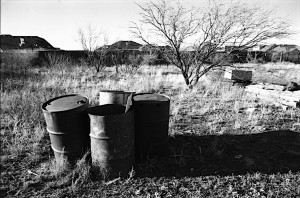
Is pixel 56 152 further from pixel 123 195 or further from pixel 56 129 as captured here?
pixel 123 195

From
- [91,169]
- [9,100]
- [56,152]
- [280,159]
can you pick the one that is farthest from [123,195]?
[9,100]

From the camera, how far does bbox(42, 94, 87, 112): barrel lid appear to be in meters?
2.86

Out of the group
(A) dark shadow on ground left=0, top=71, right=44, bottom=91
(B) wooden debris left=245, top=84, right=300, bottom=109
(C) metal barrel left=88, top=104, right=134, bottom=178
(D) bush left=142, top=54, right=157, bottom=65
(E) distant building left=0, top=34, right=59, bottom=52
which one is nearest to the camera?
(C) metal barrel left=88, top=104, right=134, bottom=178

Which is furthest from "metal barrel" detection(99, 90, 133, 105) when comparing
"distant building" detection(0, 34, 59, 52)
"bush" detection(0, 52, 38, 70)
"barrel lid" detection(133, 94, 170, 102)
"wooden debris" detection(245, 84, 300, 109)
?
"distant building" detection(0, 34, 59, 52)

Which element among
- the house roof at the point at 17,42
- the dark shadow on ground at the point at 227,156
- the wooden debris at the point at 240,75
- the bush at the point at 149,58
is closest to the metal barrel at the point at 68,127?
the dark shadow on ground at the point at 227,156

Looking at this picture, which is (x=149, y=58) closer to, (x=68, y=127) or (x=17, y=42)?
(x=68, y=127)

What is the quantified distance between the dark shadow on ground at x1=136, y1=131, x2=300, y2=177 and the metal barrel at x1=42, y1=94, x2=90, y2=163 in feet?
2.96

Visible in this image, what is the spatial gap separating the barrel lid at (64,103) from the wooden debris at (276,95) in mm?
5581

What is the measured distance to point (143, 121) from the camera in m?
3.19

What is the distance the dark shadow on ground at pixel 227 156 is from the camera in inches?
123

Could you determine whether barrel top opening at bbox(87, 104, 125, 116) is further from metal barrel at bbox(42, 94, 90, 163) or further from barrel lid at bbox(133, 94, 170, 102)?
barrel lid at bbox(133, 94, 170, 102)

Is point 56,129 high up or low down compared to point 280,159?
up

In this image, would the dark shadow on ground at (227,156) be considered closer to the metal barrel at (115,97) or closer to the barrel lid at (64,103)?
the metal barrel at (115,97)

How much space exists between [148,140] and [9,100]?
174 inches
